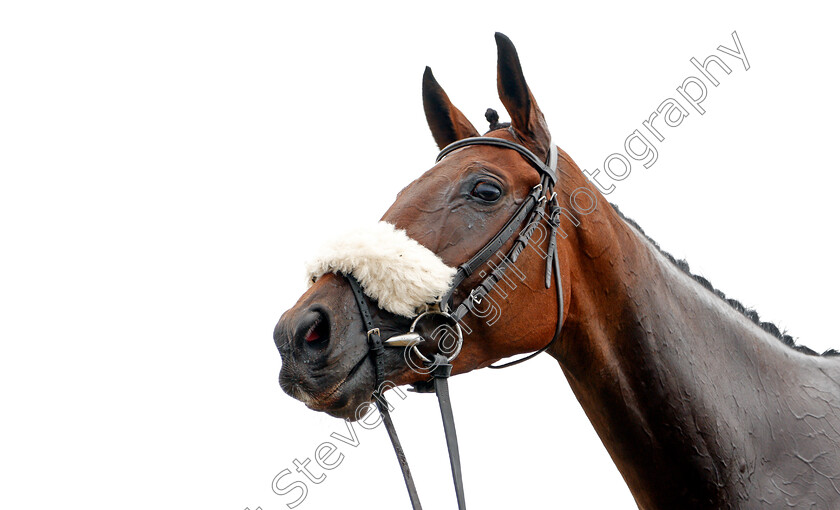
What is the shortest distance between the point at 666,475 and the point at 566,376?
0.60 meters

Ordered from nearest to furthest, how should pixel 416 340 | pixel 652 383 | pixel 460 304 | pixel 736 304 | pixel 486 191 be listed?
pixel 416 340 < pixel 460 304 < pixel 486 191 < pixel 652 383 < pixel 736 304

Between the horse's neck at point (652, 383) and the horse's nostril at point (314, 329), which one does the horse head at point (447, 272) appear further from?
the horse's neck at point (652, 383)

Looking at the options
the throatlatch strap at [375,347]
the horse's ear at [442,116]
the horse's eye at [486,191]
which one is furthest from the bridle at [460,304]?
the horse's ear at [442,116]

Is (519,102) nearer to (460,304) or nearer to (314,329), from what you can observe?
(460,304)

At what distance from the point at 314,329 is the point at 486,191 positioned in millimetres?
938

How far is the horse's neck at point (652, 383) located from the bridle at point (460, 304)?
20 cm

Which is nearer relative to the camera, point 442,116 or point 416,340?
point 416,340

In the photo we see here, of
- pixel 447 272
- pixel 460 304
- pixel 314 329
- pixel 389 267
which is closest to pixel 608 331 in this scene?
pixel 460 304

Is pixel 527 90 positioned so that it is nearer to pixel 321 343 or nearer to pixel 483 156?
pixel 483 156

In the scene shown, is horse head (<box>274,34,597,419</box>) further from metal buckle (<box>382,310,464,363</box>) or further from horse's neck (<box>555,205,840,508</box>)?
horse's neck (<box>555,205,840,508</box>)

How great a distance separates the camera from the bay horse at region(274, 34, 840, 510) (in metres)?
2.41

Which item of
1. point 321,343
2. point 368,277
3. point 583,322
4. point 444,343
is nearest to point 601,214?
point 583,322

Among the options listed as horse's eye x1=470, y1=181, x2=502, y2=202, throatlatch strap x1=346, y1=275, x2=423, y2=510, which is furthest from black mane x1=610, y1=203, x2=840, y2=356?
throatlatch strap x1=346, y1=275, x2=423, y2=510

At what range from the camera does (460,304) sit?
250 cm
